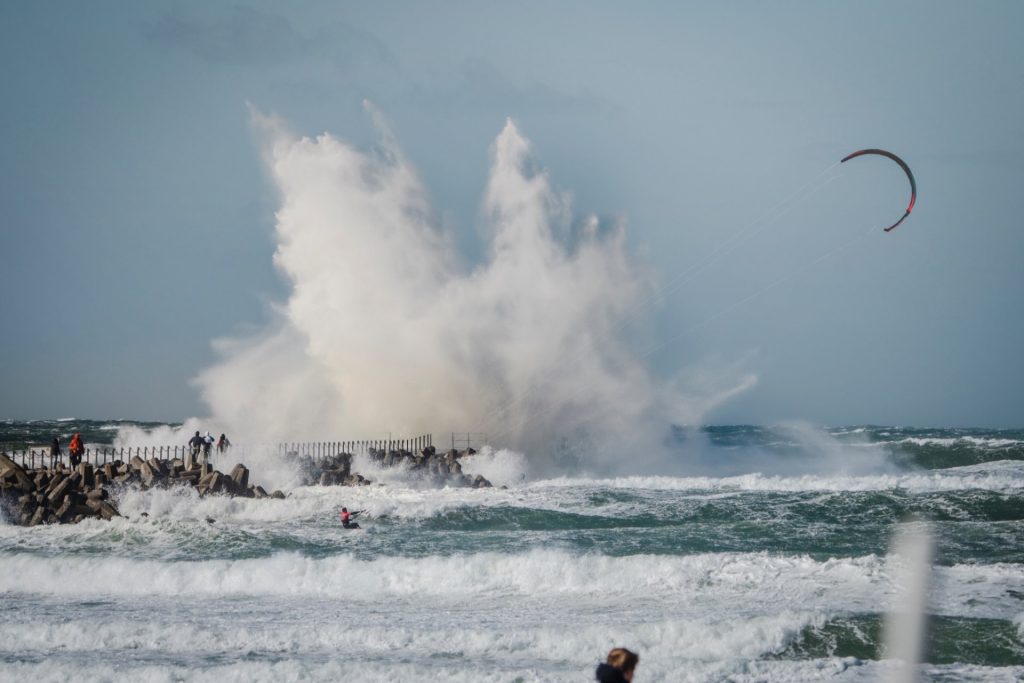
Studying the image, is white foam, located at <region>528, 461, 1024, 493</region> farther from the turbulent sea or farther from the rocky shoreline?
the rocky shoreline

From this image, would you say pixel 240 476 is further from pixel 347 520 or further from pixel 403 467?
pixel 403 467

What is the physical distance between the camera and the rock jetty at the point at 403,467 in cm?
3066

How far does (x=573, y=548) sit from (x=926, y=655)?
7.99 m

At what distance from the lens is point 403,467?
34.0 meters

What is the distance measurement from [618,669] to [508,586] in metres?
12.5

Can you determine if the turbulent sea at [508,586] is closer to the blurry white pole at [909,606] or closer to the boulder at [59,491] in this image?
the blurry white pole at [909,606]

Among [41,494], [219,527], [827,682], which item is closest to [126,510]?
[41,494]

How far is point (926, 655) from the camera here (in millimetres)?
13383

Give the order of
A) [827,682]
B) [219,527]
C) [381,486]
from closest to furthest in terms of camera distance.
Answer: [827,682] < [219,527] < [381,486]

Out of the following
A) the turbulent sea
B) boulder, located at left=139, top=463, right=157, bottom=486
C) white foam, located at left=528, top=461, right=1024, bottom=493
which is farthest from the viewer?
white foam, located at left=528, top=461, right=1024, bottom=493

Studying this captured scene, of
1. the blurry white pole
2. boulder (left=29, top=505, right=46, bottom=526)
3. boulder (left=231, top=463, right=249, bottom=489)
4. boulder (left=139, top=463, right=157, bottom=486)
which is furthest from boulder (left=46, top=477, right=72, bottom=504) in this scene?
the blurry white pole

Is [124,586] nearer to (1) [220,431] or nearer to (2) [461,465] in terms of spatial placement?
(2) [461,465]

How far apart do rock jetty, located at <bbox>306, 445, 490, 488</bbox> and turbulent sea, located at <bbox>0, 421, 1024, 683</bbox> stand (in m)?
1.27

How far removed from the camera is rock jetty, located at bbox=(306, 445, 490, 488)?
30656mm
